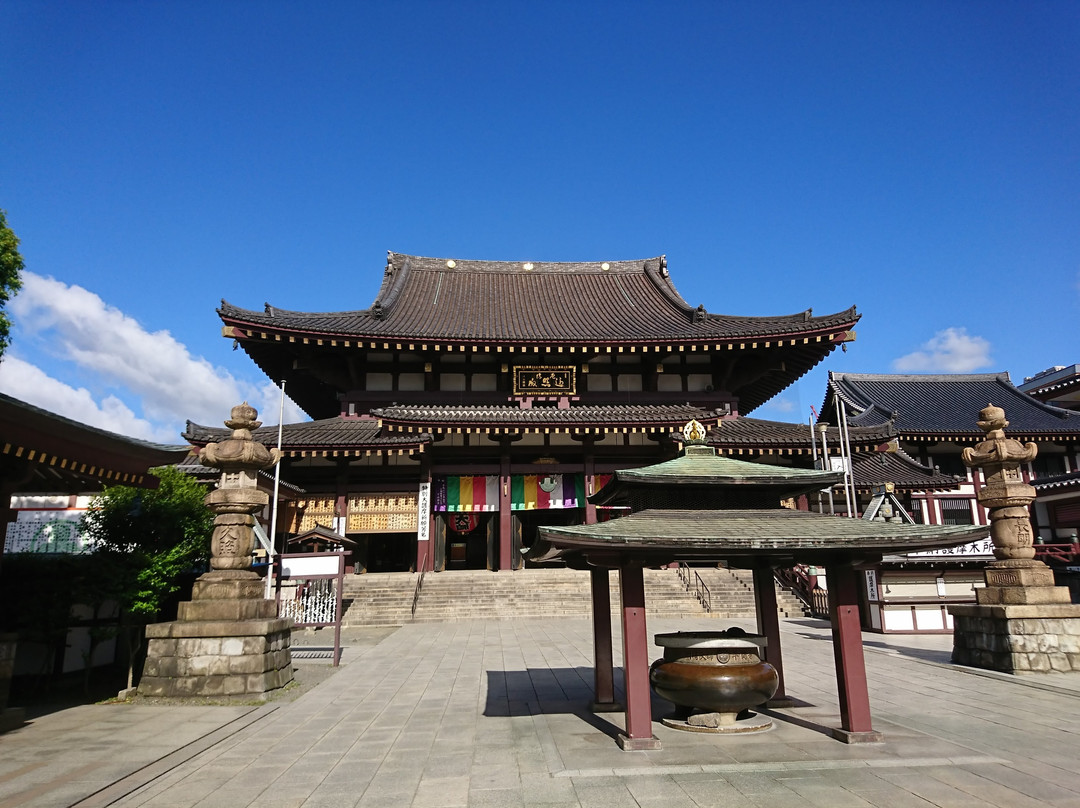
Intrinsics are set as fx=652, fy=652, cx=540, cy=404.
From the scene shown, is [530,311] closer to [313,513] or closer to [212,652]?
[313,513]

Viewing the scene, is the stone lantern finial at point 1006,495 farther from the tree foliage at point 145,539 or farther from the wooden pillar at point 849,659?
the tree foliage at point 145,539

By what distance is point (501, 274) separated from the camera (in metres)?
34.5

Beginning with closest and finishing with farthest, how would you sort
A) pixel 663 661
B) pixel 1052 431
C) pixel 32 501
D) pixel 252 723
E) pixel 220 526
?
1. pixel 663 661
2. pixel 252 723
3. pixel 220 526
4. pixel 32 501
5. pixel 1052 431

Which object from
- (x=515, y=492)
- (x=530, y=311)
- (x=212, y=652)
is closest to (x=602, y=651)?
(x=212, y=652)

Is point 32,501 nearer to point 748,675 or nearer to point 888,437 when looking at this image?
point 748,675

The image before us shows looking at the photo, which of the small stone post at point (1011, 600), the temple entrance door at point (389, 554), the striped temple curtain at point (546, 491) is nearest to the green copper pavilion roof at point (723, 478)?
the small stone post at point (1011, 600)

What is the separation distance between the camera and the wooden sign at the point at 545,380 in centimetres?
2656

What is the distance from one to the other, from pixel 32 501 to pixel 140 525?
1519 centimetres

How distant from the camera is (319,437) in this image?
22.6 meters

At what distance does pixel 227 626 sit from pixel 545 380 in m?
18.0

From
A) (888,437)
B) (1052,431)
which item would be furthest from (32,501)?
(1052,431)

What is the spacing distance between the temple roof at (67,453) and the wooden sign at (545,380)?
16510 millimetres

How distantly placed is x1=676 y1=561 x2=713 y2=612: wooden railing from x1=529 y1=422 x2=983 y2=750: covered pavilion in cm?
1210

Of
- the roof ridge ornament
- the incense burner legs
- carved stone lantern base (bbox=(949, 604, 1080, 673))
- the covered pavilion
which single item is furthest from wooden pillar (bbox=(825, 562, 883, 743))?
carved stone lantern base (bbox=(949, 604, 1080, 673))
